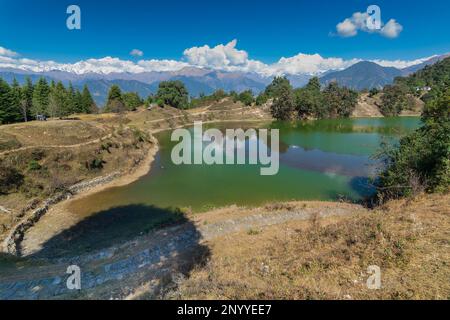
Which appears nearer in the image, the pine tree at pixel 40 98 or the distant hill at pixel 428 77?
the pine tree at pixel 40 98

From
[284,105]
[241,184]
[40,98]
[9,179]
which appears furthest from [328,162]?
[284,105]

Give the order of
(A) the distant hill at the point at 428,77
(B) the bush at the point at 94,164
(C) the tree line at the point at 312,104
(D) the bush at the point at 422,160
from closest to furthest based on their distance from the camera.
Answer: (D) the bush at the point at 422,160
(B) the bush at the point at 94,164
(C) the tree line at the point at 312,104
(A) the distant hill at the point at 428,77

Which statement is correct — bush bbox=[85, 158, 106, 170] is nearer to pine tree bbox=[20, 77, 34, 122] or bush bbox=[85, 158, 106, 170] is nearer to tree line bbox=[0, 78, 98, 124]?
tree line bbox=[0, 78, 98, 124]

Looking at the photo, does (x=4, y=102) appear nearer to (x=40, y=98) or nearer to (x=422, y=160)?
(x=40, y=98)

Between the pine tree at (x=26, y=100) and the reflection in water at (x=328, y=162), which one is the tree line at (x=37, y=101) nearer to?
the pine tree at (x=26, y=100)

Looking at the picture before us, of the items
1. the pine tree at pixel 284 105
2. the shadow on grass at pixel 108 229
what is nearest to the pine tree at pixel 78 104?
the shadow on grass at pixel 108 229
